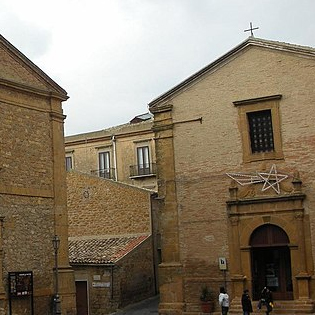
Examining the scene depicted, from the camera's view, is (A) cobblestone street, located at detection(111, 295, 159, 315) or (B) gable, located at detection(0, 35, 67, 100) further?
(A) cobblestone street, located at detection(111, 295, 159, 315)

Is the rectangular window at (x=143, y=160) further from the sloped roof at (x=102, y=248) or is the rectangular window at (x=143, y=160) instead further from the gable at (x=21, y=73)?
the gable at (x=21, y=73)

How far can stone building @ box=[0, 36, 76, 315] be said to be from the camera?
69.6 feet

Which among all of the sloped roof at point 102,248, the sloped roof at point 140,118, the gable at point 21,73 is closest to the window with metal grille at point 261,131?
the gable at point 21,73

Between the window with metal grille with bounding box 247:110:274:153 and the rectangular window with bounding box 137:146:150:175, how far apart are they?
1592 centimetres

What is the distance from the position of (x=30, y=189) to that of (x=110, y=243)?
9364 millimetres

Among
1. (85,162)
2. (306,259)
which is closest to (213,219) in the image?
(306,259)

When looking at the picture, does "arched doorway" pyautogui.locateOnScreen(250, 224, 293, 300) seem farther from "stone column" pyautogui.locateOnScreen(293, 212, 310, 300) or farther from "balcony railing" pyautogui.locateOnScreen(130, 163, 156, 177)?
"balcony railing" pyautogui.locateOnScreen(130, 163, 156, 177)

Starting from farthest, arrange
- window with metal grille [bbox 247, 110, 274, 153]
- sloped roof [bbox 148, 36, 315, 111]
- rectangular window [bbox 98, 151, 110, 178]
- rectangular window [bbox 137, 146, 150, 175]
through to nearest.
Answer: rectangular window [bbox 98, 151, 110, 178] < rectangular window [bbox 137, 146, 150, 175] < window with metal grille [bbox 247, 110, 274, 153] < sloped roof [bbox 148, 36, 315, 111]

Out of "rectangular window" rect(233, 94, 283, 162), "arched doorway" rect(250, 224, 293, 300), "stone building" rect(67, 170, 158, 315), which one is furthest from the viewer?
"stone building" rect(67, 170, 158, 315)

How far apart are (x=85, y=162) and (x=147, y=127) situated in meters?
5.14

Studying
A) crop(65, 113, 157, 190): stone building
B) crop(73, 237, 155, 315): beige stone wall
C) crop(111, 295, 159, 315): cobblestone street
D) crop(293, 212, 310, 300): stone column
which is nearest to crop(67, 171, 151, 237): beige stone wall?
crop(73, 237, 155, 315): beige stone wall

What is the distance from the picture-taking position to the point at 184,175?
82.2 ft

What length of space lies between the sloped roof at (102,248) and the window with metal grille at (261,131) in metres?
8.50

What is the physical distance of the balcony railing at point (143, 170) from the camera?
39.4 m
